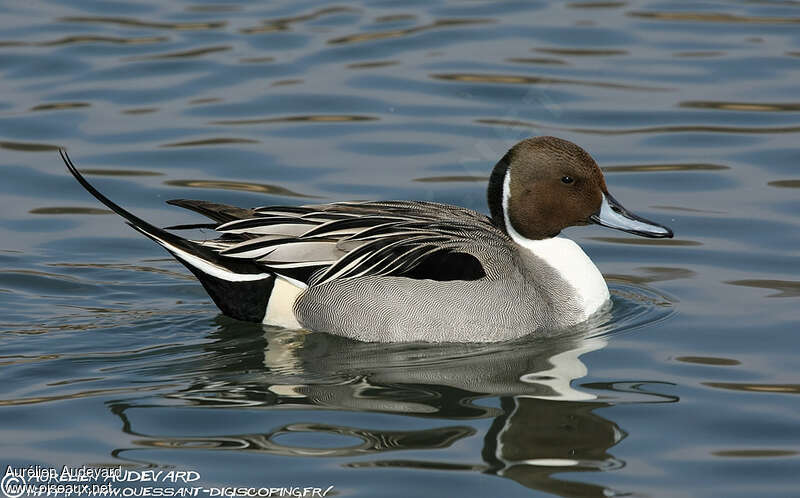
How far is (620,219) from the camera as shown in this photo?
7.07m

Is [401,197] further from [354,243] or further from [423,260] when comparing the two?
[423,260]

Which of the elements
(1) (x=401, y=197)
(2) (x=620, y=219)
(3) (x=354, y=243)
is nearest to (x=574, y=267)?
(2) (x=620, y=219)

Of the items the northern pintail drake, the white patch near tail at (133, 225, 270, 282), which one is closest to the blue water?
the northern pintail drake

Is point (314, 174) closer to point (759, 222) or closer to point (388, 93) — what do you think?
point (388, 93)

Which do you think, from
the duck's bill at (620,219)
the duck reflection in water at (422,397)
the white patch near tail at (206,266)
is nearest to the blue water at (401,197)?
the duck reflection in water at (422,397)

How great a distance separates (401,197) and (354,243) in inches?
76.1

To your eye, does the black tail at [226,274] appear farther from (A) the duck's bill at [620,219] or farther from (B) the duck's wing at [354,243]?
(A) the duck's bill at [620,219]

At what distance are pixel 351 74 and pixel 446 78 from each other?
75cm

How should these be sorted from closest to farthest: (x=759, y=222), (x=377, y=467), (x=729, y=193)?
(x=377, y=467)
(x=759, y=222)
(x=729, y=193)

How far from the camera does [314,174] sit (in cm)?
920

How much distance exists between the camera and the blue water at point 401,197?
535 centimetres

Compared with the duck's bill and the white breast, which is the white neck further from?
Result: the duck's bill

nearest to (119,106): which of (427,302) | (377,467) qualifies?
(427,302)

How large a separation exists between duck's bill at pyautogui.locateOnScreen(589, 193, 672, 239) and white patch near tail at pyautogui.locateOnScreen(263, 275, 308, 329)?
59.7 inches
